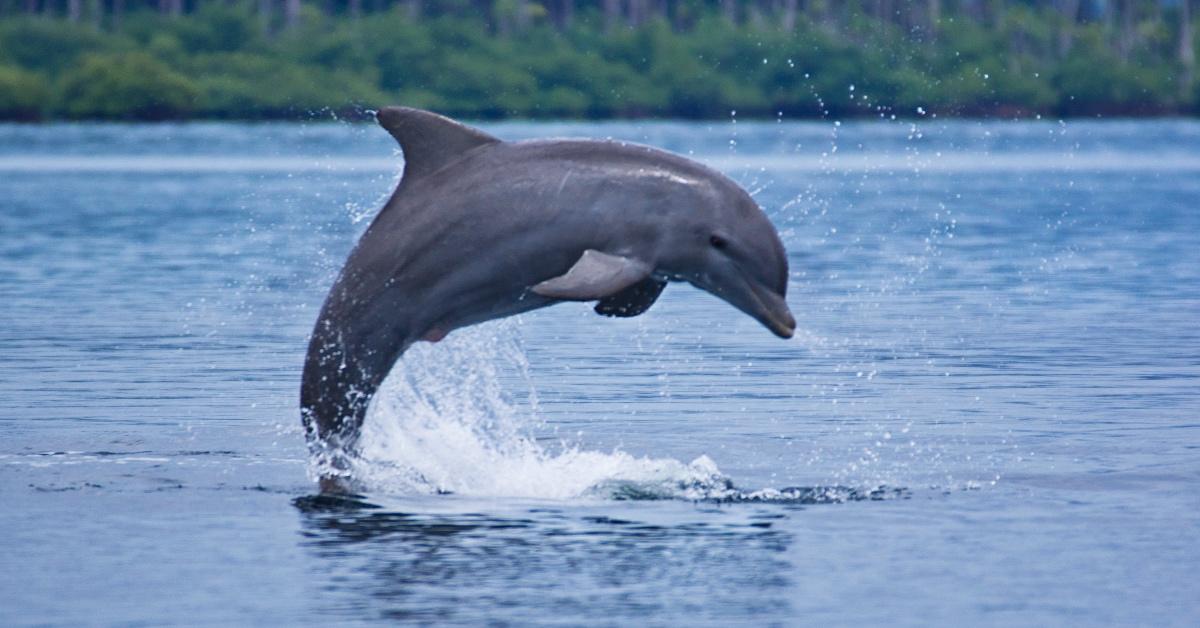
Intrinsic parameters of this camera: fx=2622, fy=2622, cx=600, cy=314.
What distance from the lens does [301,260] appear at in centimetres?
3325

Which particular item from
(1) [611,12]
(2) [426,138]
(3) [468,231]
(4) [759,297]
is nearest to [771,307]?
(4) [759,297]

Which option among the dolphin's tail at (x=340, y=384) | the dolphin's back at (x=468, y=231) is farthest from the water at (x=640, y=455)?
the dolphin's back at (x=468, y=231)

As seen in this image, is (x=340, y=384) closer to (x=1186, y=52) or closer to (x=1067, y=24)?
(x=1186, y=52)

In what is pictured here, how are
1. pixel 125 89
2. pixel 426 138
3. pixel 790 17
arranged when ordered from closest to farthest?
pixel 426 138 → pixel 125 89 → pixel 790 17

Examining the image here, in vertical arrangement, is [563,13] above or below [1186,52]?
above

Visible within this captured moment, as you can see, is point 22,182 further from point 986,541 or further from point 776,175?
point 986,541

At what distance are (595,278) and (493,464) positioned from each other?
2238 millimetres

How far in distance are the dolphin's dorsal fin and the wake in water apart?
1.57 metres

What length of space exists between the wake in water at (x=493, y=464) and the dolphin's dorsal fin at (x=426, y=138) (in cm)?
157

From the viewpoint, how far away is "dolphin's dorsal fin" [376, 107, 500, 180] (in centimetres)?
1334

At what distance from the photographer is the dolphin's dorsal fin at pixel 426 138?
13.3 meters

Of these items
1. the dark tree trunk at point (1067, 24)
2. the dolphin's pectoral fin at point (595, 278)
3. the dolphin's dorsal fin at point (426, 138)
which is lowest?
the dark tree trunk at point (1067, 24)

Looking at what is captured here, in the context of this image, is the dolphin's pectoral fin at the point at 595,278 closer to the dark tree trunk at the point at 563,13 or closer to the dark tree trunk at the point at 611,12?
the dark tree trunk at the point at 563,13

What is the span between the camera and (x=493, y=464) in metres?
14.6
